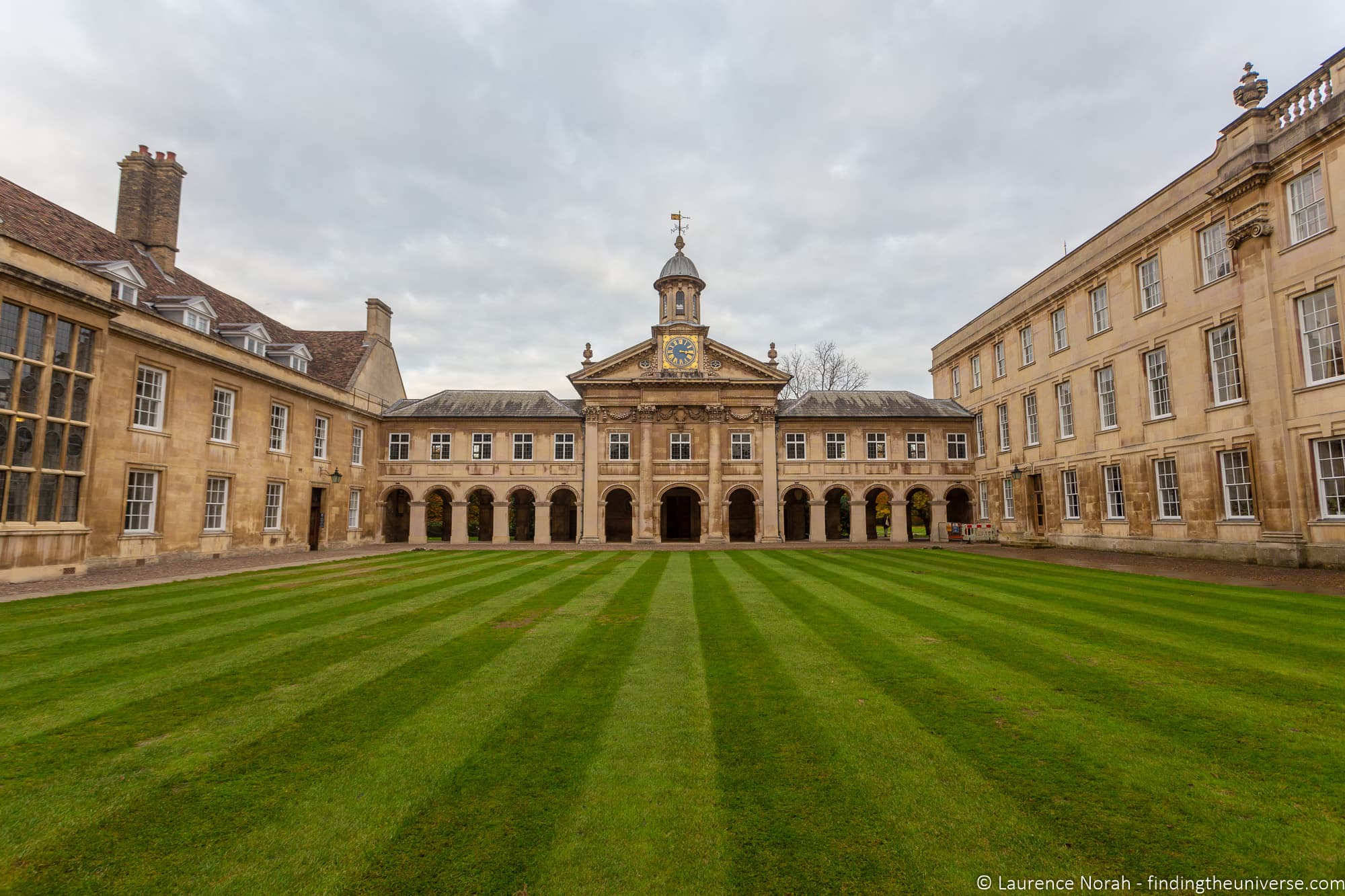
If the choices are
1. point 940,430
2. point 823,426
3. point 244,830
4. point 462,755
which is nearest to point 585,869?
point 462,755

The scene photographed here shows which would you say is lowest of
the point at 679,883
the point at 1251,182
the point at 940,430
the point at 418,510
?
the point at 679,883

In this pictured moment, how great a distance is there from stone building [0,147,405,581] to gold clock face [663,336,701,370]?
626 inches

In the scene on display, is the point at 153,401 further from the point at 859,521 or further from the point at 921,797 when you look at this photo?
the point at 859,521

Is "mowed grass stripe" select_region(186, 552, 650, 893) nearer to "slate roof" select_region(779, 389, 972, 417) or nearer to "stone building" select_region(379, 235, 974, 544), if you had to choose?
"stone building" select_region(379, 235, 974, 544)

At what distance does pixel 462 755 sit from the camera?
4461mm

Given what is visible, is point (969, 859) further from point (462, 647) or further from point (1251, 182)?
point (1251, 182)

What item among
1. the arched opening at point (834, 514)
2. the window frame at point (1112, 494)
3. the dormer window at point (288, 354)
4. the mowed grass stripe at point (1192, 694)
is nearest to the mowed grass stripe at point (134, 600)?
the mowed grass stripe at point (1192, 694)

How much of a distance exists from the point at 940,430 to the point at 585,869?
35373mm

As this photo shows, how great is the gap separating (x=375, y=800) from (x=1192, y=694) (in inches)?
264

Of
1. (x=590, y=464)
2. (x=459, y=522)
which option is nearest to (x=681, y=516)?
(x=590, y=464)

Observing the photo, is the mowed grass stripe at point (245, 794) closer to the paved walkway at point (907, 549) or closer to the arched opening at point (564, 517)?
the paved walkway at point (907, 549)

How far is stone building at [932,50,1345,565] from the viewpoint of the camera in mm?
15773

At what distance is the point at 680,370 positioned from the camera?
34.4m

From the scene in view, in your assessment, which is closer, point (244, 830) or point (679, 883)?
point (679, 883)
